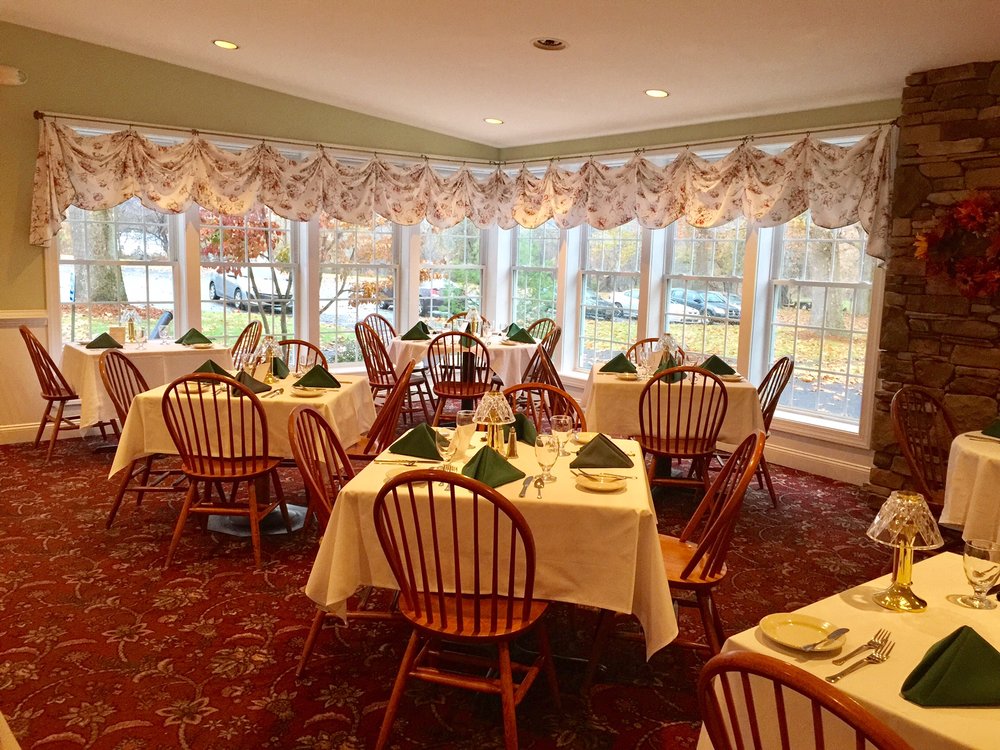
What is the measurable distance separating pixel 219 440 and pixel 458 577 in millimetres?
1939

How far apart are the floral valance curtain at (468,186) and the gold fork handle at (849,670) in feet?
13.6

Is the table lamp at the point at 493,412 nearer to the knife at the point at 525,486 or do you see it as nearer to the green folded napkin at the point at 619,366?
the knife at the point at 525,486

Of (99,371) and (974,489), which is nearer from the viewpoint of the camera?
(974,489)

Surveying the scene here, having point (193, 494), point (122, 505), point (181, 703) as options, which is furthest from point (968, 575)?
point (122, 505)

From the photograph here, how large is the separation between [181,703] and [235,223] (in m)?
4.90

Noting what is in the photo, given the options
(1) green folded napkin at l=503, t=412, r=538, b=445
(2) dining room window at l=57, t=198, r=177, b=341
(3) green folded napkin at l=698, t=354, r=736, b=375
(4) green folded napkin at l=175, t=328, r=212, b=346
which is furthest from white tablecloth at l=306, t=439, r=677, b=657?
(2) dining room window at l=57, t=198, r=177, b=341

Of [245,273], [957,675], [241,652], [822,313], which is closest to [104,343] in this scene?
[245,273]

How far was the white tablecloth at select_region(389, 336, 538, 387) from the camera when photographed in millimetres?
6320

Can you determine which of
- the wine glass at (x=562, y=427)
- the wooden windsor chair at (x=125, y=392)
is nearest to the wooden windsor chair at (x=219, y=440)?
the wooden windsor chair at (x=125, y=392)

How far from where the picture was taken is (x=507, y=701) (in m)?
2.34

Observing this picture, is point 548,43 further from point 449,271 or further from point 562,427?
point 449,271

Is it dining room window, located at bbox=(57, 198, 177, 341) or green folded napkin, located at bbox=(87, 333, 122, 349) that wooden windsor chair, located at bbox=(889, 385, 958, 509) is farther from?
dining room window, located at bbox=(57, 198, 177, 341)

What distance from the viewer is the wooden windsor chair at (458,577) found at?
88.9 inches

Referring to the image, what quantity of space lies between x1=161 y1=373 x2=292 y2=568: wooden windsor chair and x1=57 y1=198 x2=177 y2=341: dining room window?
9.16 ft
